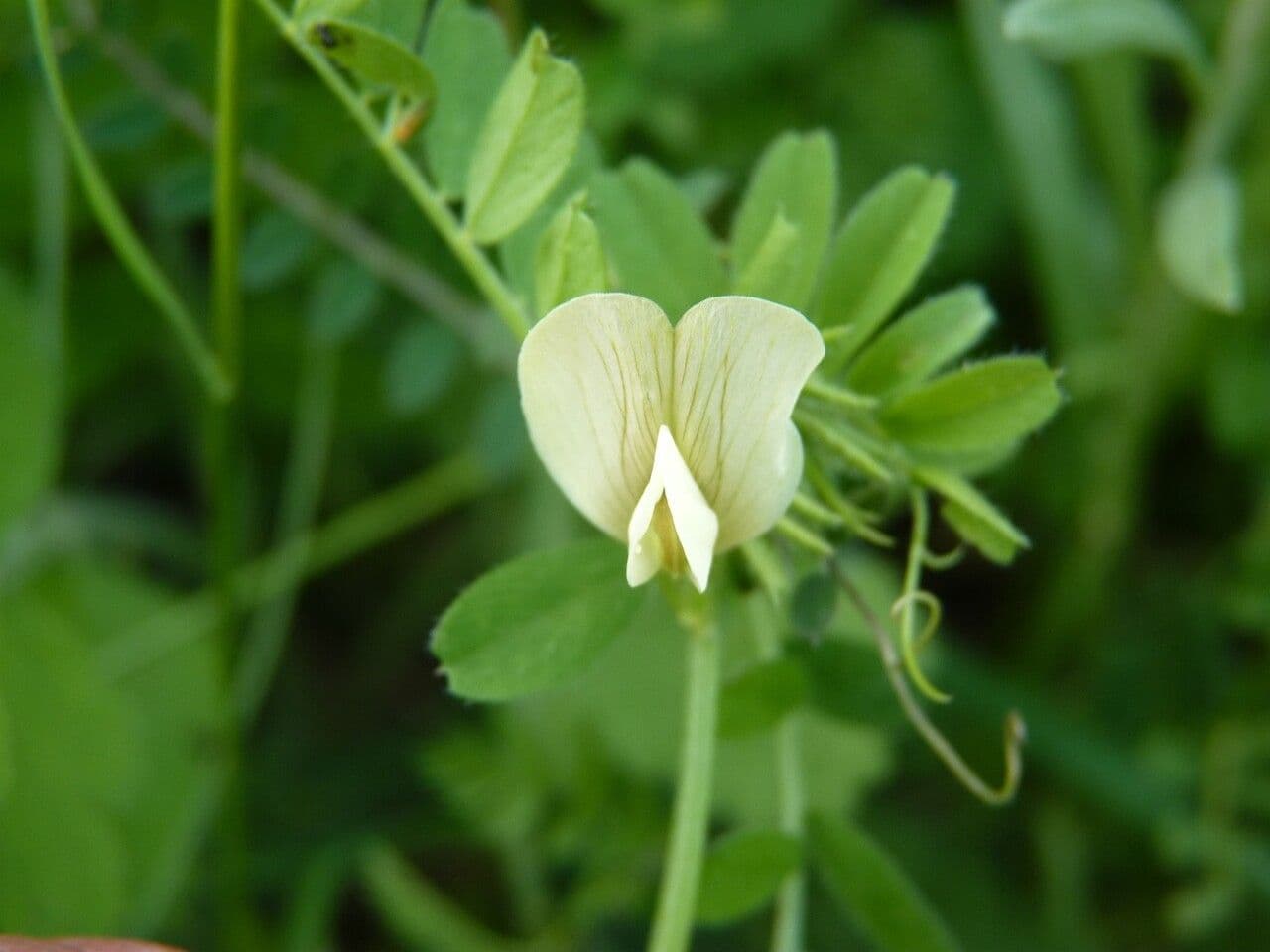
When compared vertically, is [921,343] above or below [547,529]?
above

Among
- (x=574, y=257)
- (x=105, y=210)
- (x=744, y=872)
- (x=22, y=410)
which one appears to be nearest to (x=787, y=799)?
(x=744, y=872)

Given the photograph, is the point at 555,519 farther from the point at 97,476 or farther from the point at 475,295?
the point at 97,476

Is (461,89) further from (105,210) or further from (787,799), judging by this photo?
(787,799)

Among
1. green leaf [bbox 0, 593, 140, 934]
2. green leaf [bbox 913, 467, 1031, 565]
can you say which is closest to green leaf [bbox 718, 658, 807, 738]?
green leaf [bbox 913, 467, 1031, 565]

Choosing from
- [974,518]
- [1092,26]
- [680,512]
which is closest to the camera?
[680,512]

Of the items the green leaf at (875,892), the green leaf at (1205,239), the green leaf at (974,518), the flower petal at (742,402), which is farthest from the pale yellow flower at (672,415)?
the green leaf at (1205,239)

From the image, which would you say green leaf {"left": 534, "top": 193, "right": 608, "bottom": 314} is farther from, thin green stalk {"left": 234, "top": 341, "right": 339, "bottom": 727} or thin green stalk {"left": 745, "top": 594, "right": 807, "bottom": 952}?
thin green stalk {"left": 234, "top": 341, "right": 339, "bottom": 727}

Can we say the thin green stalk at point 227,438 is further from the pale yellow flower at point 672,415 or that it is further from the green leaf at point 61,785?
the pale yellow flower at point 672,415
